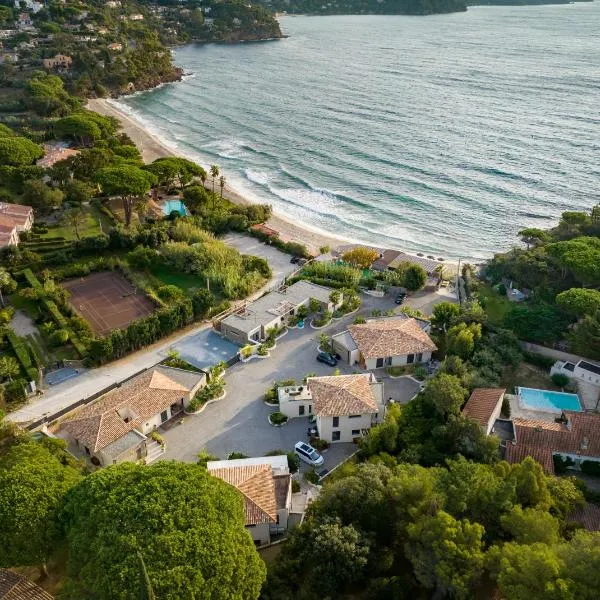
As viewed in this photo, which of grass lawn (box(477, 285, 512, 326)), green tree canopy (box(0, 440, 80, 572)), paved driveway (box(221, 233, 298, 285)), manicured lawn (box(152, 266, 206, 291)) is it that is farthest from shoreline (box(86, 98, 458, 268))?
green tree canopy (box(0, 440, 80, 572))

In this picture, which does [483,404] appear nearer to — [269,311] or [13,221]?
[269,311]

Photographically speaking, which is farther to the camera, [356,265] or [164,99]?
[164,99]

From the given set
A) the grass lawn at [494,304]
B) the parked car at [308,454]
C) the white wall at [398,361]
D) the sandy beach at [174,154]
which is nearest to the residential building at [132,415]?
the parked car at [308,454]

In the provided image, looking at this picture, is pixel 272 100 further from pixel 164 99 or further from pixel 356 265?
pixel 356 265

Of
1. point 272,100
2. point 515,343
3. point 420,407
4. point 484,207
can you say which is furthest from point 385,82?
point 420,407

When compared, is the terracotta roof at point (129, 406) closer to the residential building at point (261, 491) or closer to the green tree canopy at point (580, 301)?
the residential building at point (261, 491)
